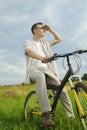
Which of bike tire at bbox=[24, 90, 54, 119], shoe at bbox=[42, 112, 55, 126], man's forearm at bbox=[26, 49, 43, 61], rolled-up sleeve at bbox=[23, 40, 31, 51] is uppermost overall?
rolled-up sleeve at bbox=[23, 40, 31, 51]

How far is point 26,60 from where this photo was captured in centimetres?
655

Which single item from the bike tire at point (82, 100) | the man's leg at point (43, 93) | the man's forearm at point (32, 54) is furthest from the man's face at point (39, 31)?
the bike tire at point (82, 100)

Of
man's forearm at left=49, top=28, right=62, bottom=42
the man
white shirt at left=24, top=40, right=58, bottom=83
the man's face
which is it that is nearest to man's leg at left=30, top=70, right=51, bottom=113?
the man

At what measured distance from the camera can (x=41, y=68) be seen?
634 centimetres

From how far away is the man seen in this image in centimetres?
604

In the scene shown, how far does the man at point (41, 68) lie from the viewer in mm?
6039

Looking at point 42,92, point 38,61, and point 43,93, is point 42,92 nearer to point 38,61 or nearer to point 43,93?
point 43,93

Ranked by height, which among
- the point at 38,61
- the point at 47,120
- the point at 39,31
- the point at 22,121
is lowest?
the point at 47,120

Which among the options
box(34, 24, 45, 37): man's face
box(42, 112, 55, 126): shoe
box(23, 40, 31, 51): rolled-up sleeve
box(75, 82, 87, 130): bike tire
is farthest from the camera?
box(34, 24, 45, 37): man's face

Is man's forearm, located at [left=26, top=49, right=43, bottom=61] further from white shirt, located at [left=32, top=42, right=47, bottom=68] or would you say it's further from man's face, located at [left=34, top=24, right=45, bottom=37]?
man's face, located at [left=34, top=24, right=45, bottom=37]

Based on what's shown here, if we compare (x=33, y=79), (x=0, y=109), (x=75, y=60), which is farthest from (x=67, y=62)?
(x=0, y=109)

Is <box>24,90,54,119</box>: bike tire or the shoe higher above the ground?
<box>24,90,54,119</box>: bike tire

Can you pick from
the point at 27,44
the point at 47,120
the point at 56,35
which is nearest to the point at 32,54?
the point at 27,44

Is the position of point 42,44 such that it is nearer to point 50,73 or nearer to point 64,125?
point 50,73
